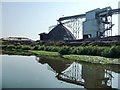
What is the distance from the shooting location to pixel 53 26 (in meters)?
63.1

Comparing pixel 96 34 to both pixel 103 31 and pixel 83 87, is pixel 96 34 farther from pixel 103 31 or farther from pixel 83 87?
pixel 83 87

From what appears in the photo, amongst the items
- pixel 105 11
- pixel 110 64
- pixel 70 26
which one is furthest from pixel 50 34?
pixel 110 64

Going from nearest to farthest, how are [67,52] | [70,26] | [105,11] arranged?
[67,52] < [105,11] < [70,26]

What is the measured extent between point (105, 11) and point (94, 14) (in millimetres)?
2986

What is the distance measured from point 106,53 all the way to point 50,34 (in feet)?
124

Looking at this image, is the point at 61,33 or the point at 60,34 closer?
the point at 61,33

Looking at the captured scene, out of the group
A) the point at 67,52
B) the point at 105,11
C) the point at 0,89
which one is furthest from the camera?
the point at 105,11

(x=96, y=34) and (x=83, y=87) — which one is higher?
(x=96, y=34)

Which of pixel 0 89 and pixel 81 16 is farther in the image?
pixel 81 16

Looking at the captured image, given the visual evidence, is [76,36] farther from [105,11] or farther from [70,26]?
[105,11]

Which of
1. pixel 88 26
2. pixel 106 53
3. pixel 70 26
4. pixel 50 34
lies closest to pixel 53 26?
pixel 50 34

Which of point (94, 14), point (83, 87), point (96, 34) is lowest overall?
point (83, 87)

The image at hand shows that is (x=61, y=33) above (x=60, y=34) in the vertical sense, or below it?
above

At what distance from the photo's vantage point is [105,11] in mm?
39906
